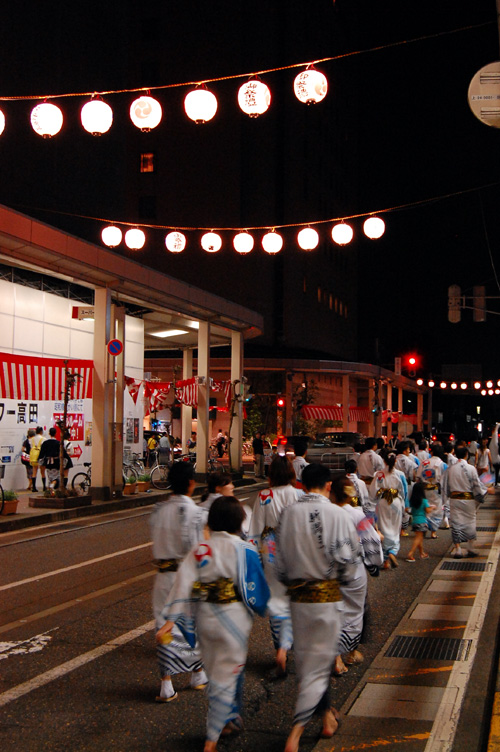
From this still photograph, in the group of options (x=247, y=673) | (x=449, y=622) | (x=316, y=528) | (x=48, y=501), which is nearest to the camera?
(x=316, y=528)

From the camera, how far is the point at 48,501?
58.0ft

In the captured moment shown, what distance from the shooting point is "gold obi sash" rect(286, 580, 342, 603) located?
4.58 meters

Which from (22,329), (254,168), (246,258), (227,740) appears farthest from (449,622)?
(254,168)

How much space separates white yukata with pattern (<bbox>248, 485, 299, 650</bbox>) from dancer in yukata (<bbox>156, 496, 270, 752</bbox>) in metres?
1.94

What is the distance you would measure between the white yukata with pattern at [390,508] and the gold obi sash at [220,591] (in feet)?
24.5

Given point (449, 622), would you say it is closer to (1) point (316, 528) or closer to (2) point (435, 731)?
(2) point (435, 731)

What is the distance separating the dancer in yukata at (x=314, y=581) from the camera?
4.50 meters

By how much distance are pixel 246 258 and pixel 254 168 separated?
6.93 metres

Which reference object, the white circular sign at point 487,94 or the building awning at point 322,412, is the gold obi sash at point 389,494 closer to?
the white circular sign at point 487,94

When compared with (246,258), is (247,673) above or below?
below

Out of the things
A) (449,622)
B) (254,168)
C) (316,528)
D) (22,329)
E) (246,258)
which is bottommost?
(449,622)

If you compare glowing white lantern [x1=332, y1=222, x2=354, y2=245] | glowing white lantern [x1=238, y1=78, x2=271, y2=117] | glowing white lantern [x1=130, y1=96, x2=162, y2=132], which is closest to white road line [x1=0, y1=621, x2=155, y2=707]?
glowing white lantern [x1=238, y1=78, x2=271, y2=117]

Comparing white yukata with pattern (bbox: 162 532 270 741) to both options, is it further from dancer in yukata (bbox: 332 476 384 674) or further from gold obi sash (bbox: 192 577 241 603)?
dancer in yukata (bbox: 332 476 384 674)

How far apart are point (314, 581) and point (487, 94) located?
254 inches
